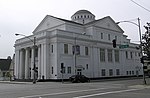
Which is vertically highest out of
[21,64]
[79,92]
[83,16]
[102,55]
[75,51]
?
[83,16]

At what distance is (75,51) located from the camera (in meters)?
51.0

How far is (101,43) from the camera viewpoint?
64.0 metres

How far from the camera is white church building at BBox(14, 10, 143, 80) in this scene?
53.2 m

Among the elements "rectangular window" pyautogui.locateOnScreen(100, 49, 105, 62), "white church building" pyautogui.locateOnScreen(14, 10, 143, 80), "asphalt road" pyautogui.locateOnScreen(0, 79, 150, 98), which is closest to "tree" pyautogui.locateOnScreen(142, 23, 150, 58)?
"asphalt road" pyautogui.locateOnScreen(0, 79, 150, 98)

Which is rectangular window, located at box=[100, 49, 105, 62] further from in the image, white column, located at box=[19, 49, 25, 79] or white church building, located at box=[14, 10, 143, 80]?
white column, located at box=[19, 49, 25, 79]

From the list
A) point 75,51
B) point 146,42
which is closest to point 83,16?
point 75,51

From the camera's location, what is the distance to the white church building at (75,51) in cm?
5325

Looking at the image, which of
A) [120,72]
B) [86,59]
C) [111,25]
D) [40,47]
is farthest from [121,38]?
[40,47]

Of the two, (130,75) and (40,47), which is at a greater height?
(40,47)

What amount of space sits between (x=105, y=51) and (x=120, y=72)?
9230 millimetres

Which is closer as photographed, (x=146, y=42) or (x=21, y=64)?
(x=146, y=42)

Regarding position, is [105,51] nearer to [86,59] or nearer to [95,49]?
[95,49]

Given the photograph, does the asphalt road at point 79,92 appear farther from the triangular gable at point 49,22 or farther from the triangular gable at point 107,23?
the triangular gable at point 107,23

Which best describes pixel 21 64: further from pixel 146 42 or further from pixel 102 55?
pixel 146 42
